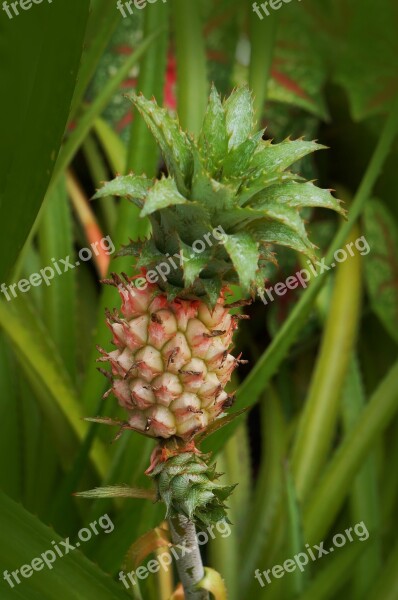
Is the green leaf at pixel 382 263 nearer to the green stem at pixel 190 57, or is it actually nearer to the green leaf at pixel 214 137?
the green stem at pixel 190 57

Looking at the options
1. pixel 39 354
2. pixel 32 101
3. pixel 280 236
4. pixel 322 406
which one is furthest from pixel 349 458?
pixel 32 101

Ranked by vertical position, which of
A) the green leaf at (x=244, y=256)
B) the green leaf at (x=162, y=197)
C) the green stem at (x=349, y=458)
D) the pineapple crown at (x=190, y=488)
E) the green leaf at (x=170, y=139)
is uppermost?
the green leaf at (x=170, y=139)

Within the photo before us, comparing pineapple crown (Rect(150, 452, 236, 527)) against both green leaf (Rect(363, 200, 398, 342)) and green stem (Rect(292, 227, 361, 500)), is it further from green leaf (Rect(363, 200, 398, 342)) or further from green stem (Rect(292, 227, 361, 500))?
green leaf (Rect(363, 200, 398, 342))

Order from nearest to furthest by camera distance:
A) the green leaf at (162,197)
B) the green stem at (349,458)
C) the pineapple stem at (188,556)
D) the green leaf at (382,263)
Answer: the green leaf at (162,197), the pineapple stem at (188,556), the green stem at (349,458), the green leaf at (382,263)

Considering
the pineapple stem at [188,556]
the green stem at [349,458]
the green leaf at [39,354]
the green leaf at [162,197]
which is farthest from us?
the green stem at [349,458]

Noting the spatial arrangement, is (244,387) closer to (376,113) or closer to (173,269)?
(173,269)

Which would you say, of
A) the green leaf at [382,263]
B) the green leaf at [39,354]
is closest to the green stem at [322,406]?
the green leaf at [382,263]

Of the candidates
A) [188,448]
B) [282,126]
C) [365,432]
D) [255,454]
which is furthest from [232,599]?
[282,126]
